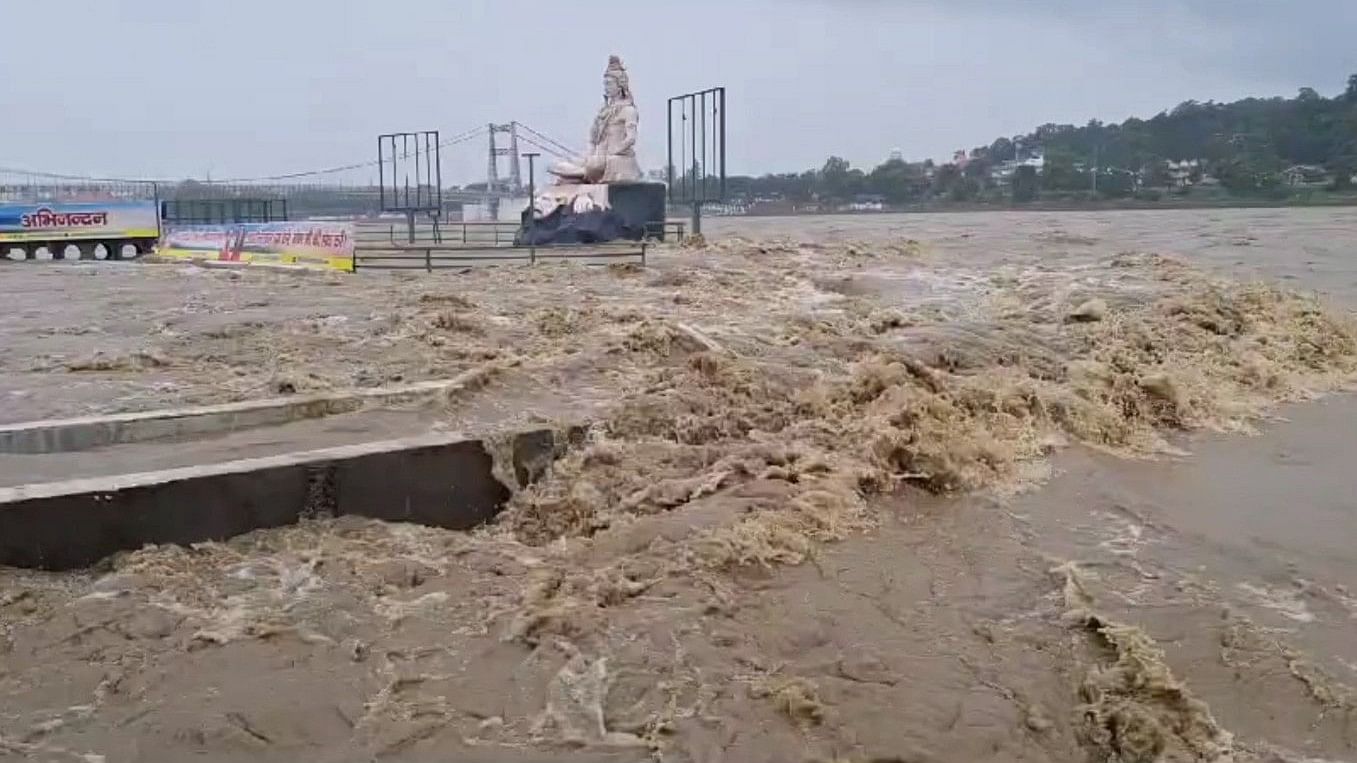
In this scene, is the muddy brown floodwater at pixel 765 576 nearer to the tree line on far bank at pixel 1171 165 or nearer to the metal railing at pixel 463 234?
the metal railing at pixel 463 234

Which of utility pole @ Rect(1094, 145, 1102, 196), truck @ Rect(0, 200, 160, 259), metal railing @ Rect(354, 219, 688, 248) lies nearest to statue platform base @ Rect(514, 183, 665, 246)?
metal railing @ Rect(354, 219, 688, 248)

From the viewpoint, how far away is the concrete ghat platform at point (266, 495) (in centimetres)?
559

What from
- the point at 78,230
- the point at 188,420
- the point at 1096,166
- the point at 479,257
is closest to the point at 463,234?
the point at 78,230

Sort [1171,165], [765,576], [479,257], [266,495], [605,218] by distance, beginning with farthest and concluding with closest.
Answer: [1171,165], [605,218], [479,257], [266,495], [765,576]

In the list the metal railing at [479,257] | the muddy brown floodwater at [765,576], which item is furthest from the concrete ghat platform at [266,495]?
the metal railing at [479,257]

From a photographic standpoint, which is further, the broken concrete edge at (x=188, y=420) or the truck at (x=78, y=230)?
the truck at (x=78, y=230)

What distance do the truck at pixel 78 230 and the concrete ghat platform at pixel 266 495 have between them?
1069 inches

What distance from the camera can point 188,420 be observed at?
7.61 meters

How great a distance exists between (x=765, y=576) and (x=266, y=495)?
2.88 m

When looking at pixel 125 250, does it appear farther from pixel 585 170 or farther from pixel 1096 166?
pixel 1096 166

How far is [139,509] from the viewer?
5773 mm

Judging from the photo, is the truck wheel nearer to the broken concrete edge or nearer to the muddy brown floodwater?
the muddy brown floodwater

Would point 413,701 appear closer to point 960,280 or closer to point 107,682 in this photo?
point 107,682

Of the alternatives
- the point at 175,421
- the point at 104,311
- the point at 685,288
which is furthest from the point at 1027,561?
the point at 104,311
